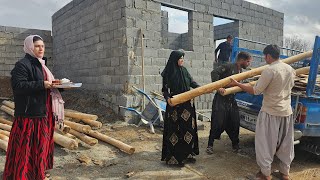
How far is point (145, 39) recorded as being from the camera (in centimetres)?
731

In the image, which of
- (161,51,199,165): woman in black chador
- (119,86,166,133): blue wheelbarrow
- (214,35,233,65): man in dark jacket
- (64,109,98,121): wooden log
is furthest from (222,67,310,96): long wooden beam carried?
(214,35,233,65): man in dark jacket

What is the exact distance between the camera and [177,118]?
4.25 meters

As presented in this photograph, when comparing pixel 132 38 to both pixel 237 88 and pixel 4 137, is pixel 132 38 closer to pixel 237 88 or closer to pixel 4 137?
pixel 237 88

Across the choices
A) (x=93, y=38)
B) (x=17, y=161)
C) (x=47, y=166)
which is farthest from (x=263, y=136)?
(x=93, y=38)

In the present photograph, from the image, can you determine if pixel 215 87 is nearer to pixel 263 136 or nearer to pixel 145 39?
pixel 263 136

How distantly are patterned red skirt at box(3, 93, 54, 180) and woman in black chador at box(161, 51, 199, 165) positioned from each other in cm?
172

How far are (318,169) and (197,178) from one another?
2008 mm

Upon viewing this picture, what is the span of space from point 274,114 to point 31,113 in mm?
2826

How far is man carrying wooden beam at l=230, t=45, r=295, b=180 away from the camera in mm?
3504

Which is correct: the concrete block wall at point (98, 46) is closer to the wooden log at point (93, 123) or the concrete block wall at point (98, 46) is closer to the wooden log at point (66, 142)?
the wooden log at point (93, 123)

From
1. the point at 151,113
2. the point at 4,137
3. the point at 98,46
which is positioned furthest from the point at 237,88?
the point at 98,46

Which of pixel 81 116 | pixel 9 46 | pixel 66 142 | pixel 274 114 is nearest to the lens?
pixel 274 114

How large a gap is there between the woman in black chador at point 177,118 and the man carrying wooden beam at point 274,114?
3.09 feet

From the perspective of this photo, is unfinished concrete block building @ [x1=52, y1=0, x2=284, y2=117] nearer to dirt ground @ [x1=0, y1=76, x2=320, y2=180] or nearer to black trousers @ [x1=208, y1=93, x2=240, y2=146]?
dirt ground @ [x1=0, y1=76, x2=320, y2=180]
